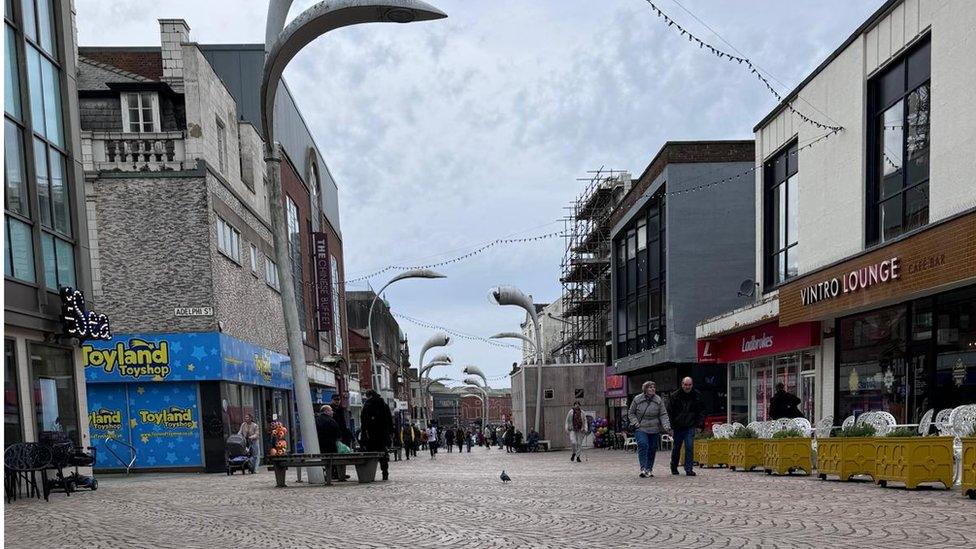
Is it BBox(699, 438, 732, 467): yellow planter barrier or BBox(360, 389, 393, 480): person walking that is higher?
BBox(360, 389, 393, 480): person walking

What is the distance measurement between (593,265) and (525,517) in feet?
142

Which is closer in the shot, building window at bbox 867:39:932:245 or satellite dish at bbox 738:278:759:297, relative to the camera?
building window at bbox 867:39:932:245

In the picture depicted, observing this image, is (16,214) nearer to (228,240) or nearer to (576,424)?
(228,240)

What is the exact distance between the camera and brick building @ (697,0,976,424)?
42.5 ft

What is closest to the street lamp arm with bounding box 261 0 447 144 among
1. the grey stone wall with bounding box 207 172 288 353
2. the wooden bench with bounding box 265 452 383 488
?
the wooden bench with bounding box 265 452 383 488

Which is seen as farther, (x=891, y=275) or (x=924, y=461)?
(x=891, y=275)

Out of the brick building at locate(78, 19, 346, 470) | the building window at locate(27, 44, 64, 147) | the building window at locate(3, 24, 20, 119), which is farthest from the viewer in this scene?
the brick building at locate(78, 19, 346, 470)

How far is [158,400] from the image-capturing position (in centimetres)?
2159

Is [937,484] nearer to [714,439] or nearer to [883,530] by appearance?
[883,530]

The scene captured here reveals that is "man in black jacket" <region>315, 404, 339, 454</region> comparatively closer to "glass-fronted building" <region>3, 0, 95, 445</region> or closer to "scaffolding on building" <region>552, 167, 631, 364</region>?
"glass-fronted building" <region>3, 0, 95, 445</region>

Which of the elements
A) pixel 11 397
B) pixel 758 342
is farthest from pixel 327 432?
pixel 758 342

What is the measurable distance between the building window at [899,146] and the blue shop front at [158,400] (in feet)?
51.3

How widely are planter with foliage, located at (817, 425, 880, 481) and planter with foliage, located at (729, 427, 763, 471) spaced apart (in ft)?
7.88

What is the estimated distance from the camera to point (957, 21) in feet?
42.3
